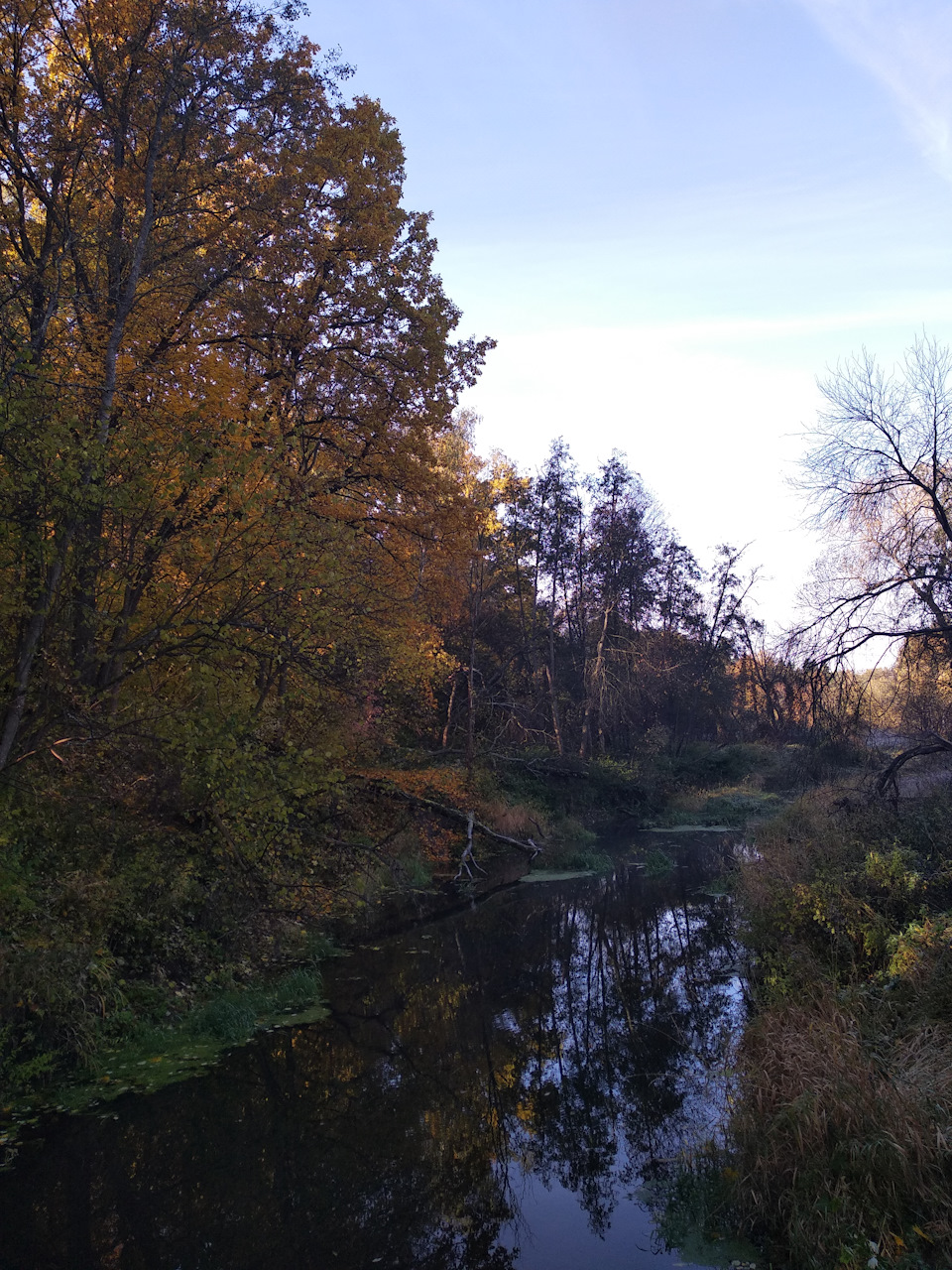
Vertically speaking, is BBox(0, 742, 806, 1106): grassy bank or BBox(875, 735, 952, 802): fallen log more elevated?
BBox(875, 735, 952, 802): fallen log

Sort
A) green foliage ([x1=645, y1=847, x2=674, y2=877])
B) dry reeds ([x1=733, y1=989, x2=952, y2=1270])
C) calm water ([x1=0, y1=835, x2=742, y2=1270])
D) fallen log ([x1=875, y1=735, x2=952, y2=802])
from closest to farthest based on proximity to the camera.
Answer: dry reeds ([x1=733, y1=989, x2=952, y2=1270]) → calm water ([x1=0, y1=835, x2=742, y2=1270]) → fallen log ([x1=875, y1=735, x2=952, y2=802]) → green foliage ([x1=645, y1=847, x2=674, y2=877])

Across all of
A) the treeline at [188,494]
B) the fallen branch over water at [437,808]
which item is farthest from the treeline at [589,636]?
the treeline at [188,494]

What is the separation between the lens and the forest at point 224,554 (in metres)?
7.96

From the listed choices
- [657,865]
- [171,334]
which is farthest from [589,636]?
[171,334]

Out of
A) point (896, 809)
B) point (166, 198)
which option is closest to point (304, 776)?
point (166, 198)

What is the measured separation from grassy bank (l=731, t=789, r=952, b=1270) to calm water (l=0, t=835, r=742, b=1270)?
92cm

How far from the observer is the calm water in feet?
19.4

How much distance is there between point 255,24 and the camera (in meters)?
10.1

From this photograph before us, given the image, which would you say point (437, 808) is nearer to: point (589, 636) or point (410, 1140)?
point (410, 1140)

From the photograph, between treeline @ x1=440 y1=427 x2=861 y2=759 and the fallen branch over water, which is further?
treeline @ x1=440 y1=427 x2=861 y2=759

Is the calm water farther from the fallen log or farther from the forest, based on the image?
the fallen log

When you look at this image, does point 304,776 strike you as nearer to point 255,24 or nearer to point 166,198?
point 166,198

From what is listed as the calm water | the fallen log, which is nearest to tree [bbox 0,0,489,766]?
the calm water

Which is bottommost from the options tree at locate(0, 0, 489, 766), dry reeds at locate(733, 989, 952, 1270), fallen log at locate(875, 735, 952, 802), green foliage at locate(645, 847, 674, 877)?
green foliage at locate(645, 847, 674, 877)
